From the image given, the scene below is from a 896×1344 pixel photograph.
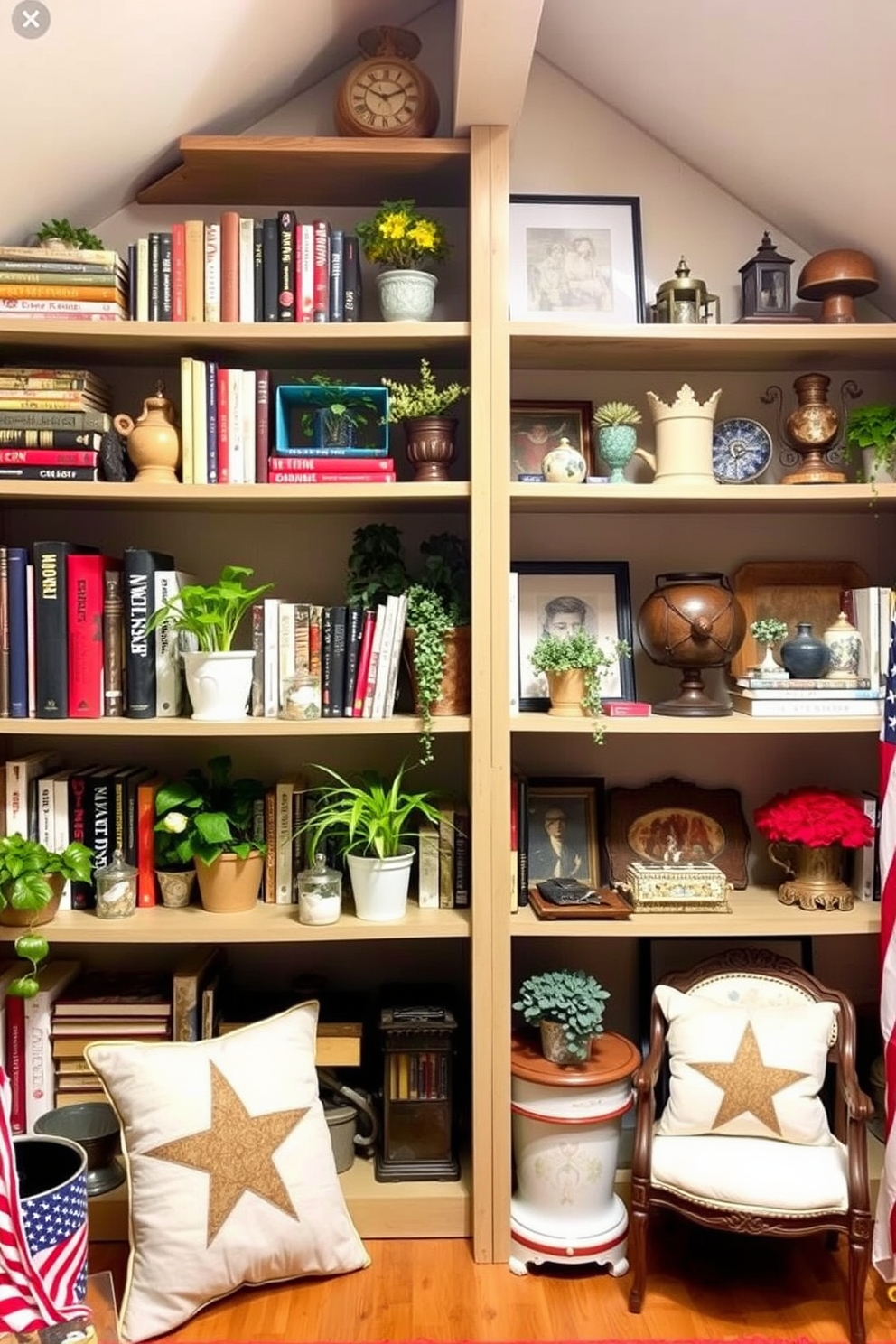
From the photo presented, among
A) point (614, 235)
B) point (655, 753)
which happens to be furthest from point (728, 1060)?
point (614, 235)

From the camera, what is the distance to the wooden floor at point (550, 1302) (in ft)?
5.98

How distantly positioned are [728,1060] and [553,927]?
41 centimetres

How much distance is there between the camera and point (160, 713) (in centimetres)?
211

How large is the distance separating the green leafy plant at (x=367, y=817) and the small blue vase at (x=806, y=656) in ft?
2.67

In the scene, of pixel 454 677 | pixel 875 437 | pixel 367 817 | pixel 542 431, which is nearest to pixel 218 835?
pixel 367 817

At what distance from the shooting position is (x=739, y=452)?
2254mm

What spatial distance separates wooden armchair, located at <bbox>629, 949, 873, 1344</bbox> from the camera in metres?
1.82

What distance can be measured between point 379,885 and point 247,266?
4.24ft

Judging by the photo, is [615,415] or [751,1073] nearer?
[751,1073]

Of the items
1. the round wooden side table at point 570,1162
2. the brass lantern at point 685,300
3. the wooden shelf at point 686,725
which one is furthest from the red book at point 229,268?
the round wooden side table at point 570,1162

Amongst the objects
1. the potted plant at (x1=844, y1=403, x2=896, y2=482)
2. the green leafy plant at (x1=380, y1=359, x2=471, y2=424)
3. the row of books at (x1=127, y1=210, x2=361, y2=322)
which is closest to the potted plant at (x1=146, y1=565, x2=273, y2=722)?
the green leafy plant at (x1=380, y1=359, x2=471, y2=424)

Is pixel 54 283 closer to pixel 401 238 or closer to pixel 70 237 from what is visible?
pixel 70 237

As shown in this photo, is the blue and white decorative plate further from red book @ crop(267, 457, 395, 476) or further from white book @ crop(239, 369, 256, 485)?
white book @ crop(239, 369, 256, 485)

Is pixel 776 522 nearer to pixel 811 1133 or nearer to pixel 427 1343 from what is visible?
pixel 811 1133
